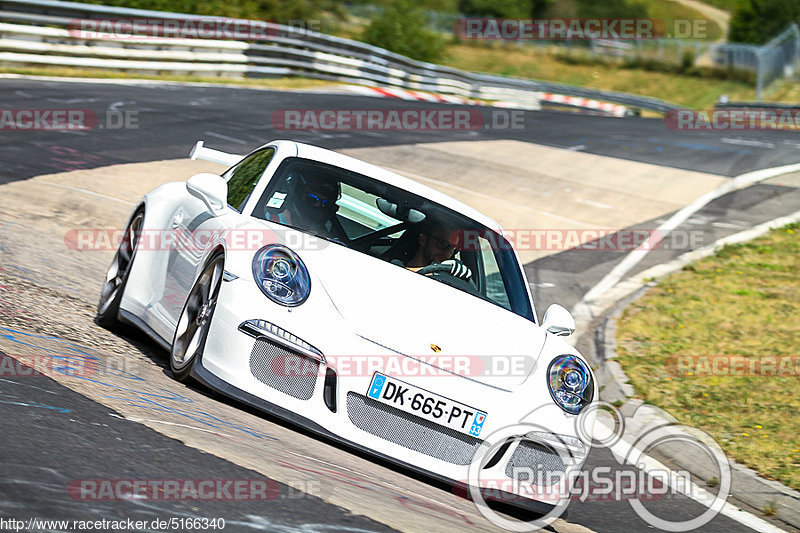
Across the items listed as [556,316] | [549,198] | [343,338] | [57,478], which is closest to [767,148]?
[549,198]

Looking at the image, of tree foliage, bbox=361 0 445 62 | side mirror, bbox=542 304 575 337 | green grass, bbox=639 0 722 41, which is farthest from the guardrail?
green grass, bbox=639 0 722 41

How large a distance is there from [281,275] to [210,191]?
3.39 feet

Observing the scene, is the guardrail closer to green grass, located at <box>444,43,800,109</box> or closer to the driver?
the driver

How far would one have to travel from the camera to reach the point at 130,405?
15.0 feet

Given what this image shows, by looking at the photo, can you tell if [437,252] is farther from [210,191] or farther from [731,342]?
[731,342]

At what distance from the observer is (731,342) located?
9.41 meters

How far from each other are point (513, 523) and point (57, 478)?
2169 mm

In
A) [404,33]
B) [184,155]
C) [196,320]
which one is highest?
[196,320]

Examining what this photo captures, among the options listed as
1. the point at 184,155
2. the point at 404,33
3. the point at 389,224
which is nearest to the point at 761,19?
the point at 404,33

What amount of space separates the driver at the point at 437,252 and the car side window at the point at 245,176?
3.32 ft

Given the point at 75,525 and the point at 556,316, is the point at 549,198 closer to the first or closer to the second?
the point at 556,316

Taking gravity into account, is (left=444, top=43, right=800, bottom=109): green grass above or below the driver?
below

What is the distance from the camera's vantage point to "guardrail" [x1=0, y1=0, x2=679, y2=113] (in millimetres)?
20453

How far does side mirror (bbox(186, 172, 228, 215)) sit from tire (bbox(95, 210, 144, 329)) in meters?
0.86
